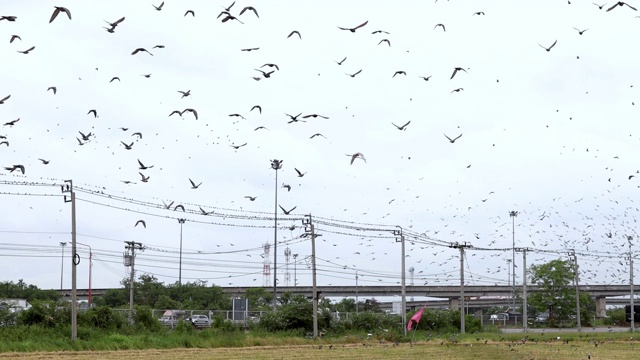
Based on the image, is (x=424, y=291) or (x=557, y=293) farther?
(x=424, y=291)

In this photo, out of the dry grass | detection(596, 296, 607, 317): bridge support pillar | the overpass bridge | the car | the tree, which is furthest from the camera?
detection(596, 296, 607, 317): bridge support pillar

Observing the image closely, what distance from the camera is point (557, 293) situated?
122562 mm

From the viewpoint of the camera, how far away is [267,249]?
17025 cm

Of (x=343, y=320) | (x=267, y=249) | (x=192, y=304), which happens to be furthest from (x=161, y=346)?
(x=267, y=249)

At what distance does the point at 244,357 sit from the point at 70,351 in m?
10.8

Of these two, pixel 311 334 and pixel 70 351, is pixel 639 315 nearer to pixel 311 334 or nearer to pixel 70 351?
pixel 311 334

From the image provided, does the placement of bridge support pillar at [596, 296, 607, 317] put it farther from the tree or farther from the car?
the car

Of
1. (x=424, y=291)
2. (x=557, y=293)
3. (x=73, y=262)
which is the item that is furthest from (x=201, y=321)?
(x=424, y=291)

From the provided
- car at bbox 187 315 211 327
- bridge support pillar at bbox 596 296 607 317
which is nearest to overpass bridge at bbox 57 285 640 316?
bridge support pillar at bbox 596 296 607 317

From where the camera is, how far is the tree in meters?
122

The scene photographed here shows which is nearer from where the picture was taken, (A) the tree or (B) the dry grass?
(B) the dry grass

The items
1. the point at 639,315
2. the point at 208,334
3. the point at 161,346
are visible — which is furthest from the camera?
the point at 639,315

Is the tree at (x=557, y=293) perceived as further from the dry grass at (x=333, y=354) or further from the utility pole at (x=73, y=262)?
the utility pole at (x=73, y=262)

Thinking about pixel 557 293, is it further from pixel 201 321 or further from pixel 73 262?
pixel 73 262
